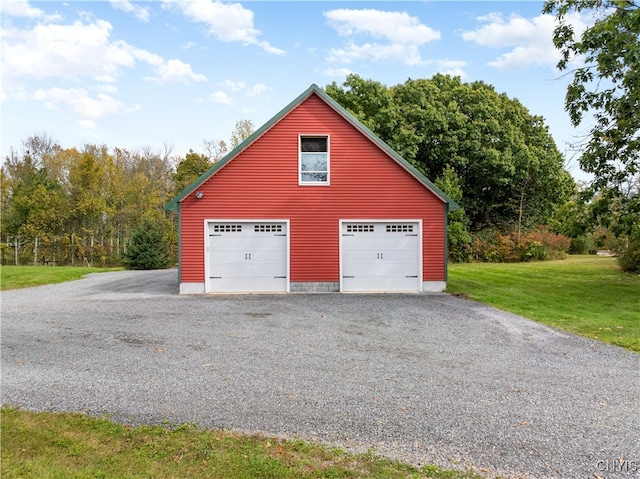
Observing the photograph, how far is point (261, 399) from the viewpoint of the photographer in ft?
13.7

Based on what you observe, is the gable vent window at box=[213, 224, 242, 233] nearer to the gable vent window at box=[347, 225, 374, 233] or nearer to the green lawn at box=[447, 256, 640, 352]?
the gable vent window at box=[347, 225, 374, 233]

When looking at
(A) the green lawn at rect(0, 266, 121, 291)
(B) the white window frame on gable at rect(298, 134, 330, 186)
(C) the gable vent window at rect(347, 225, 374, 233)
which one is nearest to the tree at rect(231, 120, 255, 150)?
(A) the green lawn at rect(0, 266, 121, 291)

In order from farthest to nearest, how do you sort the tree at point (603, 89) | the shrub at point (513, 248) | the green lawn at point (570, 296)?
the shrub at point (513, 248), the tree at point (603, 89), the green lawn at point (570, 296)

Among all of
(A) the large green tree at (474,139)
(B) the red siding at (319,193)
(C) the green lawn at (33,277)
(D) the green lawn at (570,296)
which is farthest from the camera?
(A) the large green tree at (474,139)

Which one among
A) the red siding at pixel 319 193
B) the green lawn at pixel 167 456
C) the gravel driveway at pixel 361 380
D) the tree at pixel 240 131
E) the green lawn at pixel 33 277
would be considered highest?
the tree at pixel 240 131

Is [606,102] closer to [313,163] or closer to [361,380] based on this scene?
[313,163]

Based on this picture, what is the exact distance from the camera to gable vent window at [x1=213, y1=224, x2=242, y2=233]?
12.1 meters

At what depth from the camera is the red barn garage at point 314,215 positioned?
12039mm

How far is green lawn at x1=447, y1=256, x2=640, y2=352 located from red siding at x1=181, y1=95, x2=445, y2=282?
7.25 ft

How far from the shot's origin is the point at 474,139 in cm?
2572

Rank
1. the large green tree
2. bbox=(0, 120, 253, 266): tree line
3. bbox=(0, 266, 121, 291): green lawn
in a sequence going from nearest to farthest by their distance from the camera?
bbox=(0, 266, 121, 291): green lawn → bbox=(0, 120, 253, 266): tree line → the large green tree

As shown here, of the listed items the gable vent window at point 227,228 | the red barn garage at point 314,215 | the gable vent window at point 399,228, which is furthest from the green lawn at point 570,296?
the gable vent window at point 227,228

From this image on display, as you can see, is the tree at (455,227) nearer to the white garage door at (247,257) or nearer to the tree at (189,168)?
the white garage door at (247,257)

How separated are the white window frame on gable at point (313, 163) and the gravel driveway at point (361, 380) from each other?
4927mm
